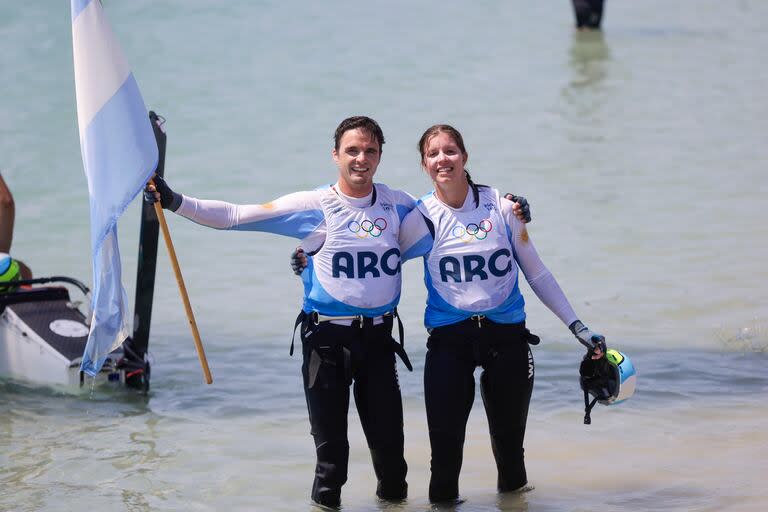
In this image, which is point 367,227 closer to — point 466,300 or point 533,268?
point 466,300

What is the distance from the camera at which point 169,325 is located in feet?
32.7

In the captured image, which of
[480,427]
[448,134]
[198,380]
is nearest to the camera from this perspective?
[448,134]

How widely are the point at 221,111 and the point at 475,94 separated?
13.2 feet

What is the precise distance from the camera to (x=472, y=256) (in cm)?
545

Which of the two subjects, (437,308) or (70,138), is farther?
(70,138)

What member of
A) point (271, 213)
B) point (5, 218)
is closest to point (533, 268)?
point (271, 213)

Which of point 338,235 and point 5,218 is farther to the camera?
point 5,218

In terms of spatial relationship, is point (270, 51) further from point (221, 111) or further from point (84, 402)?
point (84, 402)

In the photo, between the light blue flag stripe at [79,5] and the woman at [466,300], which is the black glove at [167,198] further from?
the light blue flag stripe at [79,5]

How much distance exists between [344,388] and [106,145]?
5.43 ft

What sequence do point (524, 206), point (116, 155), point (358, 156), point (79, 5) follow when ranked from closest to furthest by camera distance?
point (358, 156), point (524, 206), point (116, 155), point (79, 5)

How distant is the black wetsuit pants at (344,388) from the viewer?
17.9 feet

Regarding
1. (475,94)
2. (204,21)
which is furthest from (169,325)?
(204,21)

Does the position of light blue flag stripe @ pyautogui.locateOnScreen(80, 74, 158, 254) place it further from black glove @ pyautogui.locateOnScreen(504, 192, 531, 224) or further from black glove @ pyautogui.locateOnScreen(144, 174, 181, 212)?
black glove @ pyautogui.locateOnScreen(504, 192, 531, 224)
